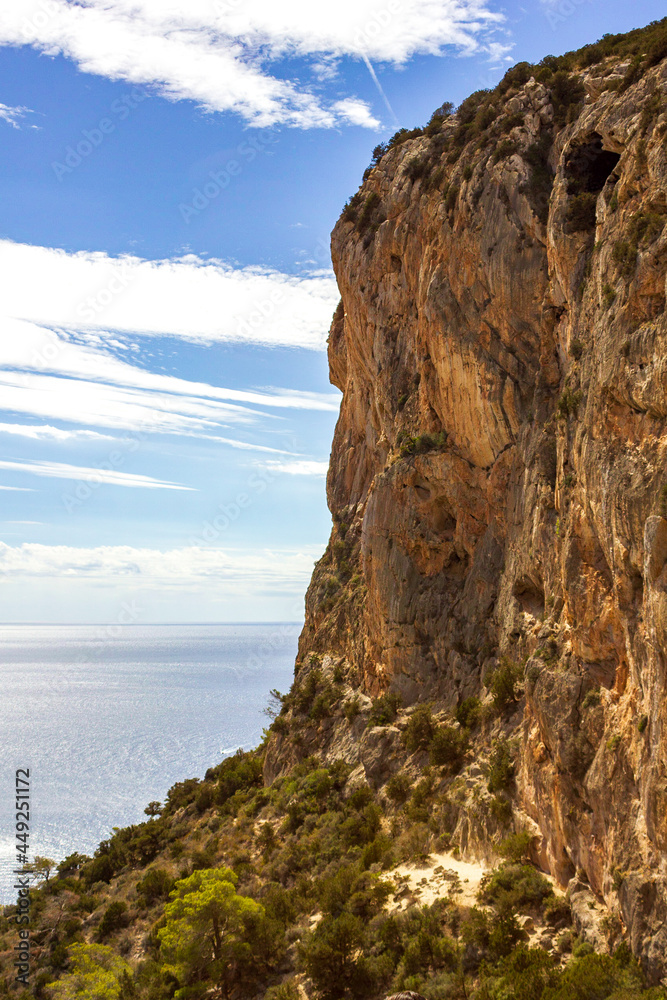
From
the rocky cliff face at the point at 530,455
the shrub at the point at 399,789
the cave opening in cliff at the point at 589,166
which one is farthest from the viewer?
the shrub at the point at 399,789

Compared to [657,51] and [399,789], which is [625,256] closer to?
[657,51]

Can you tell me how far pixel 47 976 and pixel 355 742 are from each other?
1468cm

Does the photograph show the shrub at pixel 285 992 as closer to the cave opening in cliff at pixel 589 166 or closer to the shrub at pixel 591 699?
the shrub at pixel 591 699

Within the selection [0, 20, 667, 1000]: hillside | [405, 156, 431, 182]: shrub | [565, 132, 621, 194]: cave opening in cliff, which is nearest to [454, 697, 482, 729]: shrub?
[0, 20, 667, 1000]: hillside

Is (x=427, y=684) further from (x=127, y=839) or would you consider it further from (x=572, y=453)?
(x=127, y=839)

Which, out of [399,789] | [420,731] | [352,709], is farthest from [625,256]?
[352,709]

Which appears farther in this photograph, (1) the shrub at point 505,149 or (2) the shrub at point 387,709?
(2) the shrub at point 387,709

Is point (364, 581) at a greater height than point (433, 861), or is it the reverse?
point (364, 581)

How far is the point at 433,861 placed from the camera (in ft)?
66.7

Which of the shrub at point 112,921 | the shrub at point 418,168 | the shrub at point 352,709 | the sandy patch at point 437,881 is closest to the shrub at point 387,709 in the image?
the shrub at point 352,709

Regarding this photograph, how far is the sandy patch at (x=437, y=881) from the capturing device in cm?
1764

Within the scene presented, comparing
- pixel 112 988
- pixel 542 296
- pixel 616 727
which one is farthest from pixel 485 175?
pixel 112 988

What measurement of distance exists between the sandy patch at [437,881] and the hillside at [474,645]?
94 mm

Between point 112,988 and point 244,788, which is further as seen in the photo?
point 244,788
